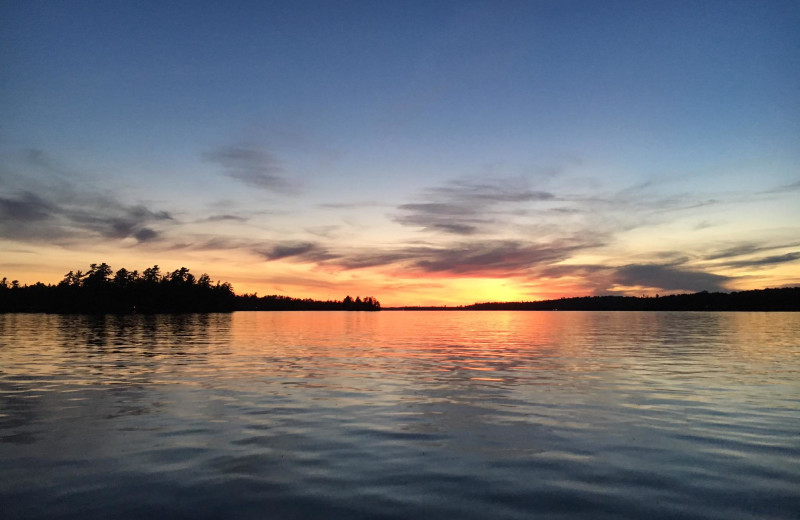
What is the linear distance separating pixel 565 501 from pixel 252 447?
→ 8.75 m

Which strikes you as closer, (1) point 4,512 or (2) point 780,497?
(1) point 4,512

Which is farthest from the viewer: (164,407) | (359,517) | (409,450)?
(164,407)

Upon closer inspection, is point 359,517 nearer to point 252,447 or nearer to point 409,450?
point 409,450

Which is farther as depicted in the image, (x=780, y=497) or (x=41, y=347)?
(x=41, y=347)

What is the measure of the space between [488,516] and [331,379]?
20.0 m

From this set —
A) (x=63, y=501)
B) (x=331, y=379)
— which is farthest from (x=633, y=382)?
(x=63, y=501)

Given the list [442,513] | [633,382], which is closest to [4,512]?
[442,513]

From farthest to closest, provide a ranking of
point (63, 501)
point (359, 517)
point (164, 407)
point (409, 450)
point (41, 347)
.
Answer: point (41, 347)
point (164, 407)
point (409, 450)
point (63, 501)
point (359, 517)

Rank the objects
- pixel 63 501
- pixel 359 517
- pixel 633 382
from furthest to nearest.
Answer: pixel 633 382 → pixel 63 501 → pixel 359 517

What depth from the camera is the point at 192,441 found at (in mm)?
14711

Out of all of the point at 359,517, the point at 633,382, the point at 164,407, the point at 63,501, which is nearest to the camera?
the point at 359,517

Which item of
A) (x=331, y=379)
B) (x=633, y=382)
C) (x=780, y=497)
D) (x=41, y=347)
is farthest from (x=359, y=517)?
(x=41, y=347)

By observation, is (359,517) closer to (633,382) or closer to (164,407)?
(164,407)

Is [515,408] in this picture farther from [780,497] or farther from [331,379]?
[331,379]
